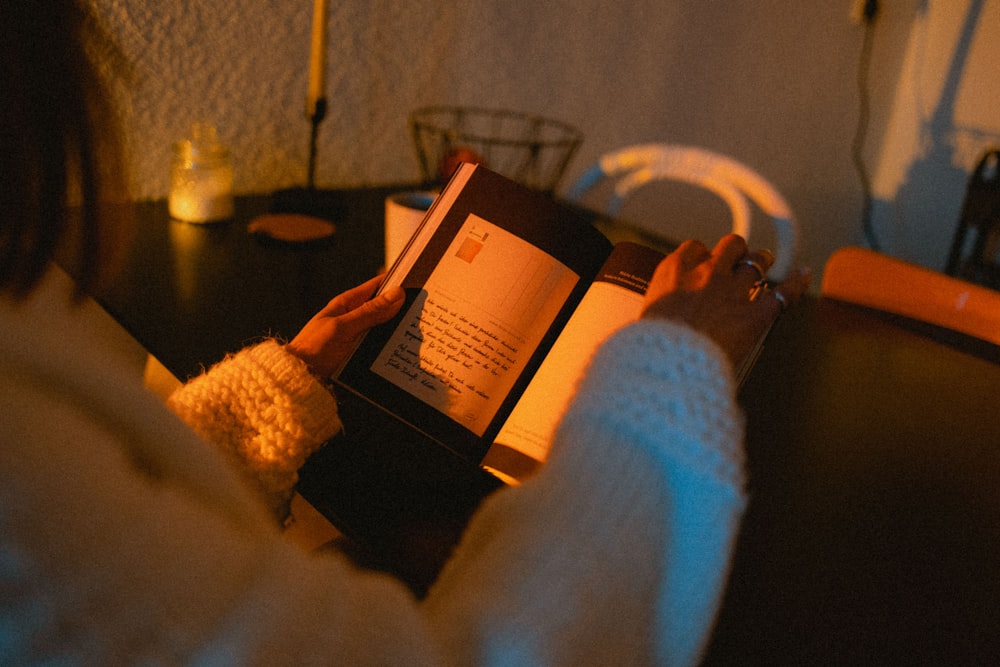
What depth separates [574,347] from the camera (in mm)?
513

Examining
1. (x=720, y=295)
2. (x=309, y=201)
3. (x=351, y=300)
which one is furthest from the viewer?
(x=309, y=201)

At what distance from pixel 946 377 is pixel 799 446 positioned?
1.03 ft

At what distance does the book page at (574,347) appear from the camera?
501 mm

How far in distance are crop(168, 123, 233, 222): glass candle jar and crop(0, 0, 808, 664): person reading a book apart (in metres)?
0.45

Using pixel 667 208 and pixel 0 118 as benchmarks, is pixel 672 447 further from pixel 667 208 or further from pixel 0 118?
pixel 667 208

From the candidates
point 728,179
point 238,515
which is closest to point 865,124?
point 728,179

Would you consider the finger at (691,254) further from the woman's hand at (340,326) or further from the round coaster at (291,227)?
the round coaster at (291,227)

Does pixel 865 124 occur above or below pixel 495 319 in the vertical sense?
above

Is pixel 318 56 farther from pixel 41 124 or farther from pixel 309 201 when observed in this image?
pixel 41 124

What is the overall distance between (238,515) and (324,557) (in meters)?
0.05

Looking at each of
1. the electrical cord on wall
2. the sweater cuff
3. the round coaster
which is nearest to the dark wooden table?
the round coaster

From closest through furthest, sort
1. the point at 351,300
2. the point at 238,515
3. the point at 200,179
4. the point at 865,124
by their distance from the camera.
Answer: the point at 238,515 → the point at 351,300 → the point at 200,179 → the point at 865,124

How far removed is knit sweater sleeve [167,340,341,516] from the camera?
19.6 inches

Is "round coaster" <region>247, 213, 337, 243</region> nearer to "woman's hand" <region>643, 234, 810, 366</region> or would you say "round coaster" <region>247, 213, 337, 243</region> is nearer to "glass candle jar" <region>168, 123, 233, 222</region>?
"glass candle jar" <region>168, 123, 233, 222</region>
